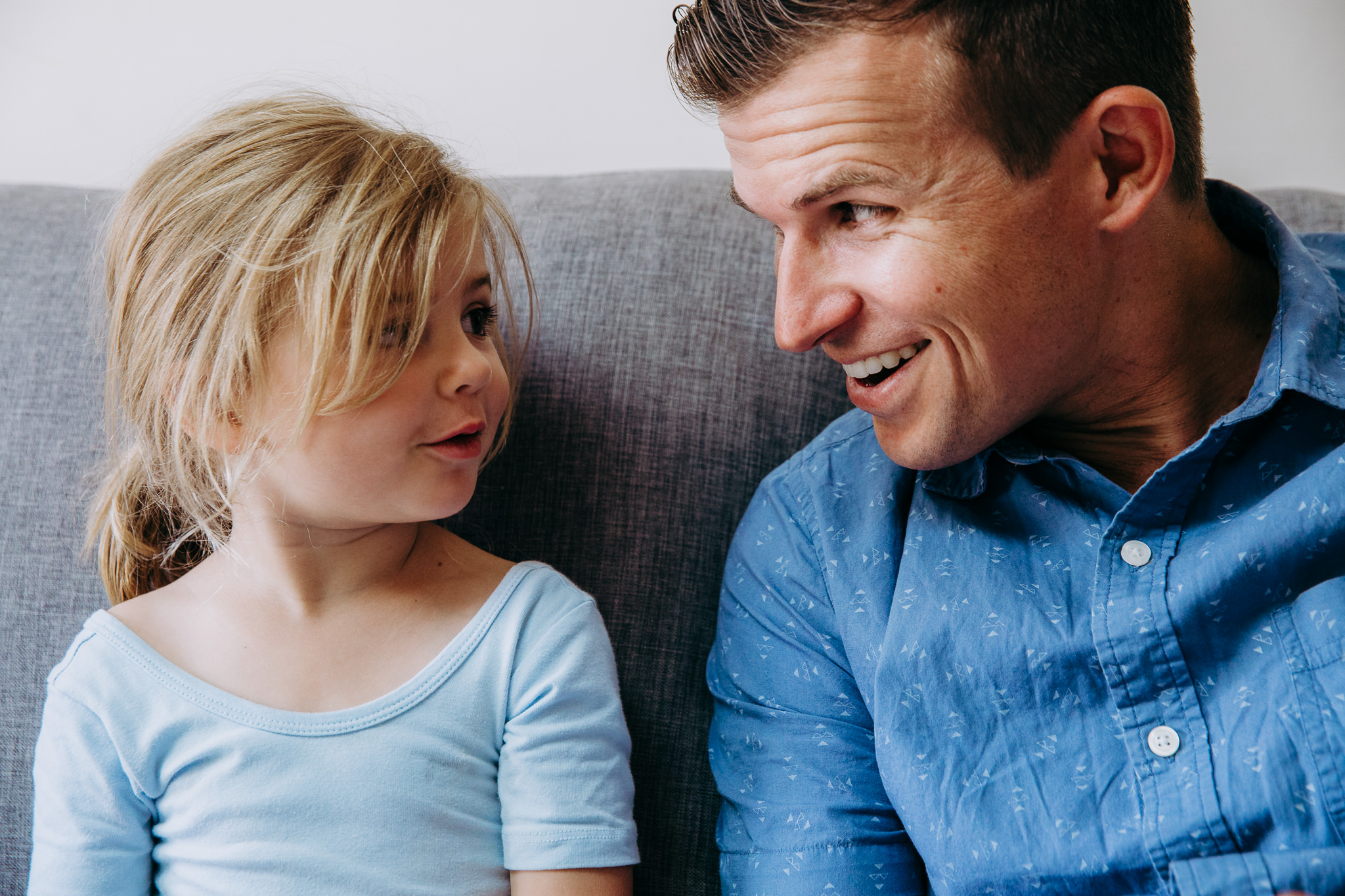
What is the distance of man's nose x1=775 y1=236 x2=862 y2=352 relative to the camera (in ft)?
2.98

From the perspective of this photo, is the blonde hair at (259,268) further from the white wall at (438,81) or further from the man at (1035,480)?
the white wall at (438,81)

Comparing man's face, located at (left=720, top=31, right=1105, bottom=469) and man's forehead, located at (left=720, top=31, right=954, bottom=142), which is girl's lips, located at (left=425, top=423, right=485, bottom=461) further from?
man's forehead, located at (left=720, top=31, right=954, bottom=142)

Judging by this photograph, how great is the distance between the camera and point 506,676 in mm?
999

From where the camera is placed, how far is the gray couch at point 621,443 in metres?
1.14

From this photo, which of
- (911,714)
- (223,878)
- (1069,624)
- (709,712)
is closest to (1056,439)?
(1069,624)

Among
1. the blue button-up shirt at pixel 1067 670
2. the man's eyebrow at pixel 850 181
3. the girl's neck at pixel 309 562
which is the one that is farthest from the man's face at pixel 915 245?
the girl's neck at pixel 309 562

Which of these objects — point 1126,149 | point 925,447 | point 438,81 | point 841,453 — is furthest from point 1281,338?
point 438,81

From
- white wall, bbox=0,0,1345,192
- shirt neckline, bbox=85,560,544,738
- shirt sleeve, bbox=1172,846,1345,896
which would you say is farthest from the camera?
white wall, bbox=0,0,1345,192

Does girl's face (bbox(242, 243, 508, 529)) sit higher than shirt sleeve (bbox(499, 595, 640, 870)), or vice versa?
girl's face (bbox(242, 243, 508, 529))

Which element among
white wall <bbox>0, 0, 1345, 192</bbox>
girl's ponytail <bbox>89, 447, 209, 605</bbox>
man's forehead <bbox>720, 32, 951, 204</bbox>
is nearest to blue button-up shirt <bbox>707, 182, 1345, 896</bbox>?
man's forehead <bbox>720, 32, 951, 204</bbox>

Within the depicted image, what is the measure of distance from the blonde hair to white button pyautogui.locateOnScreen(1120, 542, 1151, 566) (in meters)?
0.70

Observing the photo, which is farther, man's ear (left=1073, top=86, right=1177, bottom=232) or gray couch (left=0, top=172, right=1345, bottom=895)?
gray couch (left=0, top=172, right=1345, bottom=895)

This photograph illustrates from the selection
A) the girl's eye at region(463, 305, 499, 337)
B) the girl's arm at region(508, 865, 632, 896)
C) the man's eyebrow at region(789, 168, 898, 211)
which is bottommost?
the girl's arm at region(508, 865, 632, 896)

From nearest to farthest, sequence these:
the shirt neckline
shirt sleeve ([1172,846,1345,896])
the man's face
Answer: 1. shirt sleeve ([1172,846,1345,896])
2. the man's face
3. the shirt neckline
